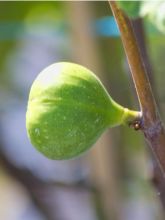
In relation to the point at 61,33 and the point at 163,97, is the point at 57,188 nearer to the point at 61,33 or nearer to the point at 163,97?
the point at 163,97

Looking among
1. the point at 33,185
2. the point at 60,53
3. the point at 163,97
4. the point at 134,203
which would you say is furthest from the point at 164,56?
the point at 60,53

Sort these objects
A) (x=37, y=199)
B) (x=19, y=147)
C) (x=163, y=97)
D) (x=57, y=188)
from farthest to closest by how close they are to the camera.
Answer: (x=19, y=147) → (x=57, y=188) → (x=37, y=199) → (x=163, y=97)

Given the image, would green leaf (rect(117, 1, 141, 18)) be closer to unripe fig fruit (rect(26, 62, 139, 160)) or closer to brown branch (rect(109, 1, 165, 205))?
brown branch (rect(109, 1, 165, 205))

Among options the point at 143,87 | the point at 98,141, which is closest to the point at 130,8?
the point at 143,87

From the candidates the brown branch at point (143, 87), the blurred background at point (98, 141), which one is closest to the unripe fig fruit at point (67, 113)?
the brown branch at point (143, 87)

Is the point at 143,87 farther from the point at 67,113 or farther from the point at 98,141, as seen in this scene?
the point at 98,141

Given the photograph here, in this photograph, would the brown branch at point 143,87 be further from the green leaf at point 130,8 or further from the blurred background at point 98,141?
the blurred background at point 98,141

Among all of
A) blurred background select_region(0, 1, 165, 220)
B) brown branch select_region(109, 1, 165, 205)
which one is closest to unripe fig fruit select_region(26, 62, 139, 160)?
brown branch select_region(109, 1, 165, 205)
